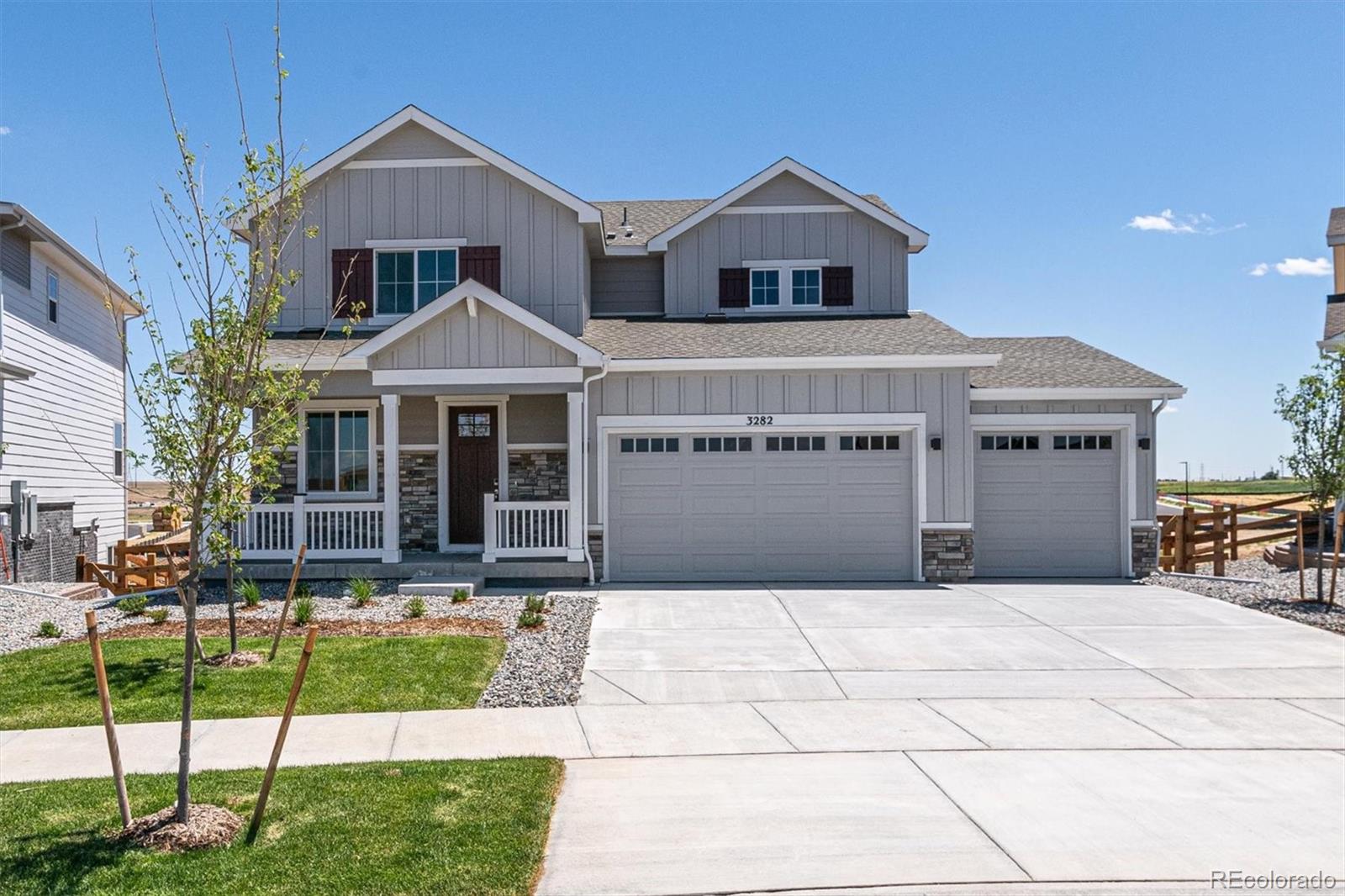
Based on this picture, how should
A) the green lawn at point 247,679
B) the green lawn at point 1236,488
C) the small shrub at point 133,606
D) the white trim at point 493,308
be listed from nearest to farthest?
the green lawn at point 247,679 → the small shrub at point 133,606 → the white trim at point 493,308 → the green lawn at point 1236,488

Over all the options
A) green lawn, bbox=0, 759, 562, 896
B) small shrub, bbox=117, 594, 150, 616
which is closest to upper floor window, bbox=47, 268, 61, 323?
small shrub, bbox=117, 594, 150, 616

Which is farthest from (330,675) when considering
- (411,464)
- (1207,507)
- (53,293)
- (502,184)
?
(1207,507)

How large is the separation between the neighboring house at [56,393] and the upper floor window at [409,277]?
3.82 metres

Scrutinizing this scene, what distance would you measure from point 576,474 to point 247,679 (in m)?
6.23

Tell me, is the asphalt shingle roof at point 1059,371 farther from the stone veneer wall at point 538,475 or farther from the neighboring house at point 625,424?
the stone veneer wall at point 538,475

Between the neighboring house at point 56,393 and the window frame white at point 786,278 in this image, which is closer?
the neighboring house at point 56,393

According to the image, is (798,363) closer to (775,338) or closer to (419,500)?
(775,338)

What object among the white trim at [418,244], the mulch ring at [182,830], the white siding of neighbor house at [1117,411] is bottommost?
the mulch ring at [182,830]

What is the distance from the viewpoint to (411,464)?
1509cm

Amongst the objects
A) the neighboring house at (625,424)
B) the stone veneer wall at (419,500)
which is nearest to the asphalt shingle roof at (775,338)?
the neighboring house at (625,424)

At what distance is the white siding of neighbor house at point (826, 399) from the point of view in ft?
45.8

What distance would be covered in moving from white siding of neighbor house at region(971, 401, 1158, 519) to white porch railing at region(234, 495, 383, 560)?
9601mm

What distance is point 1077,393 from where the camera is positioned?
1428 cm

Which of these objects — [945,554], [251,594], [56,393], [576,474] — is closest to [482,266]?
[576,474]
